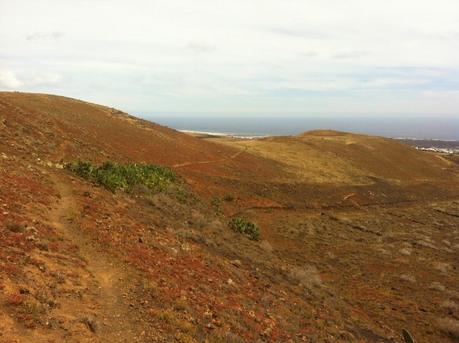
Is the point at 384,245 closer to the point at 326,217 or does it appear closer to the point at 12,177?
the point at 326,217

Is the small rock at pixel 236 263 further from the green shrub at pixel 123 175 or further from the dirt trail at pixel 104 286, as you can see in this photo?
the green shrub at pixel 123 175

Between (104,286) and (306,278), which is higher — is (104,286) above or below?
above

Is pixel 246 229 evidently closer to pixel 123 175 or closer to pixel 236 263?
pixel 123 175

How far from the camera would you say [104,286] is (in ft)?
40.4

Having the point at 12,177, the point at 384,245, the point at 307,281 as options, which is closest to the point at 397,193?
the point at 384,245

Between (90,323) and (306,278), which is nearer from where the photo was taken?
(90,323)

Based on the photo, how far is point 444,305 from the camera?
20.5 m

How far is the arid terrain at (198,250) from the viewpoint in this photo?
37.1 feet

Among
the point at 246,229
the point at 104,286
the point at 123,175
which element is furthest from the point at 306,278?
the point at 123,175

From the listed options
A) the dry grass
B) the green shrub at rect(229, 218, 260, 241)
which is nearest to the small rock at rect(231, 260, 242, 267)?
Answer: the dry grass

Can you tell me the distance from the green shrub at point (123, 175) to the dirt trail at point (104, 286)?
6.65 meters

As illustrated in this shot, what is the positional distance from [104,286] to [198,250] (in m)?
6.60

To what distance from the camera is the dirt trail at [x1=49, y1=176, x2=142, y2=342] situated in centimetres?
1012

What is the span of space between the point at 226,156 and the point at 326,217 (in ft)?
52.0
